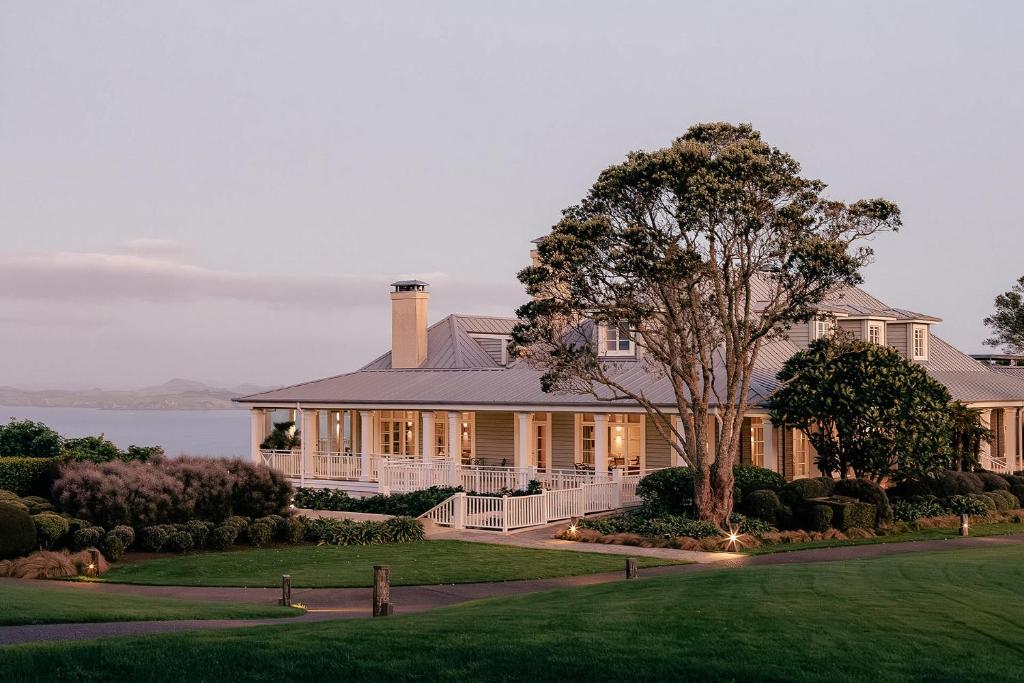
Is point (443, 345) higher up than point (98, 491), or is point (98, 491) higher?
point (443, 345)

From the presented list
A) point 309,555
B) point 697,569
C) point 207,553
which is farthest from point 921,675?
point 207,553

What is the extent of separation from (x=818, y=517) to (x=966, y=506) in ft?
20.2

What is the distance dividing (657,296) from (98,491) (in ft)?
46.2

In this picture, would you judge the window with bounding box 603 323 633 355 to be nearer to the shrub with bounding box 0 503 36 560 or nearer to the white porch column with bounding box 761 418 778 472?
the white porch column with bounding box 761 418 778 472

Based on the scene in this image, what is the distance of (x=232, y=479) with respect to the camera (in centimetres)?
2944

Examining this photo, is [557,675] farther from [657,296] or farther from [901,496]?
[901,496]

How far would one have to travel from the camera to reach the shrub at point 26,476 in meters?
30.8

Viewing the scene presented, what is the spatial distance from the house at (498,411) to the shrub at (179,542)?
10408 mm

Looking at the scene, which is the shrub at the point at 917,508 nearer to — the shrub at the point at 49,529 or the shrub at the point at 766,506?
the shrub at the point at 766,506

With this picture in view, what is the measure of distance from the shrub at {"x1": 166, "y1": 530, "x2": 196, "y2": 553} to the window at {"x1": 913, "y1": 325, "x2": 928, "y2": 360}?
1084 inches

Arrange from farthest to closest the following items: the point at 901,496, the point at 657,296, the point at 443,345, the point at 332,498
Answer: the point at 443,345 < the point at 332,498 < the point at 901,496 < the point at 657,296

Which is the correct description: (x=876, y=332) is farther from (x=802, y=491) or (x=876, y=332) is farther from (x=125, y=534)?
(x=125, y=534)

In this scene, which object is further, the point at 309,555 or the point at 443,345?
the point at 443,345

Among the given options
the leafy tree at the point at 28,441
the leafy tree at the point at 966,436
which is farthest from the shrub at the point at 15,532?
the leafy tree at the point at 966,436
